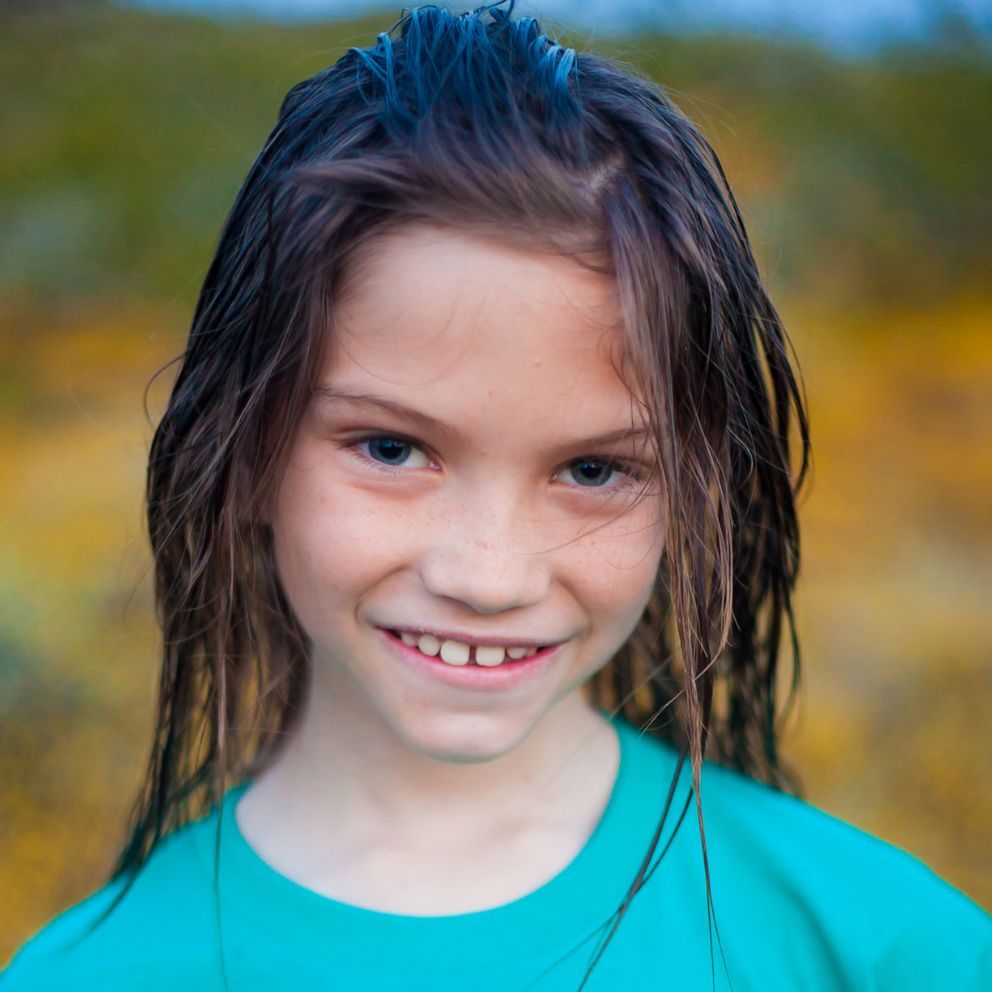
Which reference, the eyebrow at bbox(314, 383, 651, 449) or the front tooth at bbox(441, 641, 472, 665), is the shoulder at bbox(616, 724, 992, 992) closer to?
the front tooth at bbox(441, 641, 472, 665)

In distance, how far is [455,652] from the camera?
104 cm

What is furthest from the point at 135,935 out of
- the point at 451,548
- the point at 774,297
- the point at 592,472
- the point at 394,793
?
the point at 774,297

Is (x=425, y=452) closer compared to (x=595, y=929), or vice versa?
(x=425, y=452)

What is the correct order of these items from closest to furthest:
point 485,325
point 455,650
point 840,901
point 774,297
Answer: point 485,325 → point 455,650 → point 840,901 → point 774,297

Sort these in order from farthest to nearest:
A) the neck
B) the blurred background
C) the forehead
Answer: the blurred background
the neck
the forehead

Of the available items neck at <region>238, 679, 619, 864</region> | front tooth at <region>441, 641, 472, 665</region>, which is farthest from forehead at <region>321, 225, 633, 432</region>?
neck at <region>238, 679, 619, 864</region>

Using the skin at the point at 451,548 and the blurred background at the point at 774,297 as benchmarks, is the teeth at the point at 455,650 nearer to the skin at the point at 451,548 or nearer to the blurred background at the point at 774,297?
the skin at the point at 451,548

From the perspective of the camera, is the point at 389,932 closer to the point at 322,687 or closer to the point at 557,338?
the point at 322,687

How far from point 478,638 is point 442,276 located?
0.29 meters

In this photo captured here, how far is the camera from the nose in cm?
97

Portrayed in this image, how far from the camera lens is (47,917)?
7.27 feet

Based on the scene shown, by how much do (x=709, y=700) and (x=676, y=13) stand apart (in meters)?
2.68

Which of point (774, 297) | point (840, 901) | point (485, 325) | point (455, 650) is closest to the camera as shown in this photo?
point (485, 325)

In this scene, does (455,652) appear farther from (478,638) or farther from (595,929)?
(595,929)
